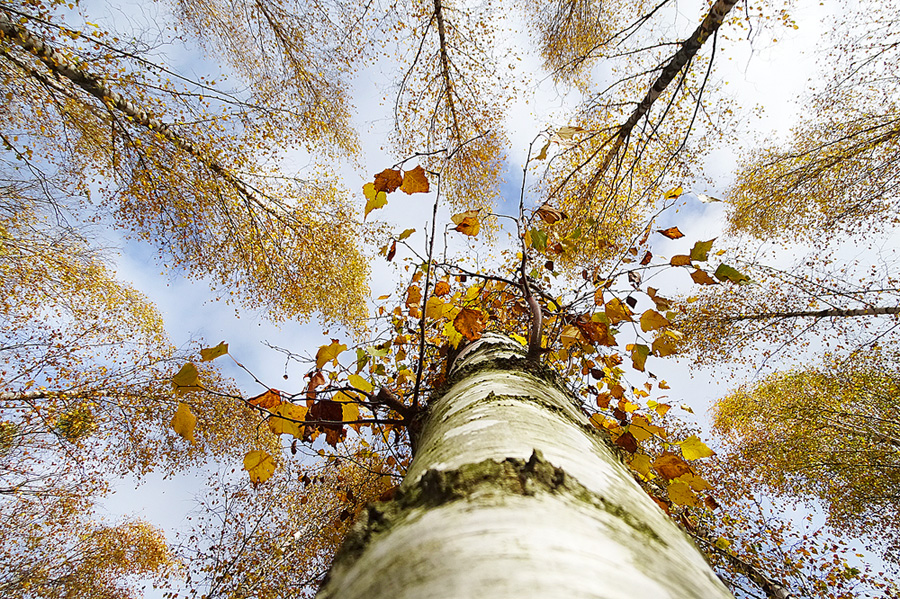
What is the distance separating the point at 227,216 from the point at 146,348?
4.38 m

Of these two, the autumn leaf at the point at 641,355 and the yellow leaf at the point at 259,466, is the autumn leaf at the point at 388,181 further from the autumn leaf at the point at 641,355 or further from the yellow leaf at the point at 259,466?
the autumn leaf at the point at 641,355

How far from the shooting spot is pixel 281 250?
5.20 m

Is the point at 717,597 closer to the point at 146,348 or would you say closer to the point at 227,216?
the point at 227,216

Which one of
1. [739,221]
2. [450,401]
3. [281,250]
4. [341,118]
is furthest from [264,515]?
[739,221]

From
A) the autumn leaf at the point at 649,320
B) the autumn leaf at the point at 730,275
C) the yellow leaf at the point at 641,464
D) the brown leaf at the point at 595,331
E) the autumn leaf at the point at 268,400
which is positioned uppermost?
the brown leaf at the point at 595,331

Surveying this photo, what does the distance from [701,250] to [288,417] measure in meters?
1.68

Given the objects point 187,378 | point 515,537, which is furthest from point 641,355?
point 187,378

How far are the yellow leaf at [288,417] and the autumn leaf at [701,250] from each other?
1621 millimetres

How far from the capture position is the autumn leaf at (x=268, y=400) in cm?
120

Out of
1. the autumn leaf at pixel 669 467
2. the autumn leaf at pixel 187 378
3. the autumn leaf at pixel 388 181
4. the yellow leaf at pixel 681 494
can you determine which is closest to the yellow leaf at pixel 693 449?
the autumn leaf at pixel 669 467

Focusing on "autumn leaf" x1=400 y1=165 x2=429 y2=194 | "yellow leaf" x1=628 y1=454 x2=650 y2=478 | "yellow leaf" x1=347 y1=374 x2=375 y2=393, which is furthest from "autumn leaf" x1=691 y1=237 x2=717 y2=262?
"yellow leaf" x1=347 y1=374 x2=375 y2=393

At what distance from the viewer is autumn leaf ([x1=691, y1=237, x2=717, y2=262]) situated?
1386mm

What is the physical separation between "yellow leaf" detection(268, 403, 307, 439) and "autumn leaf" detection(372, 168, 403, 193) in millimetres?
844

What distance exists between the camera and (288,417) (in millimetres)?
1258
